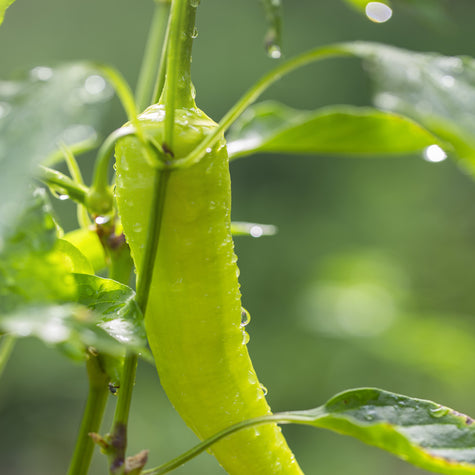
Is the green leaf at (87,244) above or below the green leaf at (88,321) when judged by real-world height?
above

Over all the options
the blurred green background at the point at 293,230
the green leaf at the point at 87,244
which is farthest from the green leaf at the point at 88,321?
the blurred green background at the point at 293,230

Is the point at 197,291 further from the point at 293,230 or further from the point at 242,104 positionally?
the point at 293,230

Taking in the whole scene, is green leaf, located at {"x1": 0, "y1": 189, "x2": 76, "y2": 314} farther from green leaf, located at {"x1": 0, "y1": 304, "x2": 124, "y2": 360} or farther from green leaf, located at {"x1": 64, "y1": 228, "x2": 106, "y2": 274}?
green leaf, located at {"x1": 64, "y1": 228, "x2": 106, "y2": 274}

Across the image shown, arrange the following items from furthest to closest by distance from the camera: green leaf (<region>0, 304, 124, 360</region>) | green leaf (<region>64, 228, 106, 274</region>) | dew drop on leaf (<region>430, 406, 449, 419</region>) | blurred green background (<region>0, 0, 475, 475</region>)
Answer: blurred green background (<region>0, 0, 475, 475</region>)
green leaf (<region>64, 228, 106, 274</region>)
dew drop on leaf (<region>430, 406, 449, 419</region>)
green leaf (<region>0, 304, 124, 360</region>)

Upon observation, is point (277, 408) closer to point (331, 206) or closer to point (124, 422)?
point (331, 206)

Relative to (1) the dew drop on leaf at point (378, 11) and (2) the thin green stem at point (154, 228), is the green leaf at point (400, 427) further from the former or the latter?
(1) the dew drop on leaf at point (378, 11)

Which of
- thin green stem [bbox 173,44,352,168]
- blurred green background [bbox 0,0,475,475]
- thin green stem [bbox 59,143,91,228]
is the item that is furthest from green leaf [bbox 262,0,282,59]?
blurred green background [bbox 0,0,475,475]

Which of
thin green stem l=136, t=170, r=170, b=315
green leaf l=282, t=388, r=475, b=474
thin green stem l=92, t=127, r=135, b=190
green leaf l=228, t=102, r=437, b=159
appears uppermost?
green leaf l=228, t=102, r=437, b=159

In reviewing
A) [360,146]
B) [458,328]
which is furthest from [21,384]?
[360,146]
